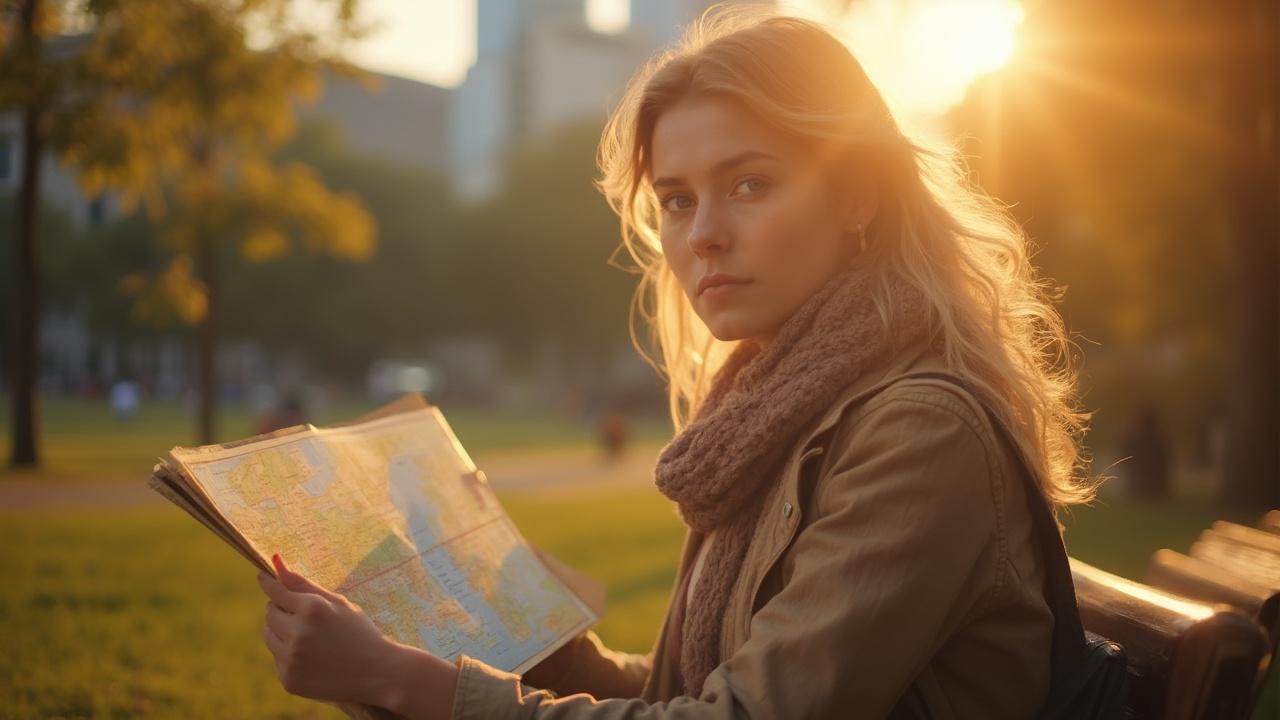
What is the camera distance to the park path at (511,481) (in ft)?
39.7

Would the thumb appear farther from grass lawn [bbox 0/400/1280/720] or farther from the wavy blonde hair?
grass lawn [bbox 0/400/1280/720]

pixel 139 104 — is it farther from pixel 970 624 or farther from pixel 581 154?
pixel 581 154

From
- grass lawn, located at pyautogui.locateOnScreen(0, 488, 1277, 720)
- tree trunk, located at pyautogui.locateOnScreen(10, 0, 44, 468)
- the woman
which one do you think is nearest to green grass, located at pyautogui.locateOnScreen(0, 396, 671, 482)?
tree trunk, located at pyautogui.locateOnScreen(10, 0, 44, 468)

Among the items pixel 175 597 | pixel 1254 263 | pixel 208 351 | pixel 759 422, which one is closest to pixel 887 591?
pixel 759 422

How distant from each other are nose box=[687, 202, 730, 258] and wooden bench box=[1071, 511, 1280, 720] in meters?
1.00

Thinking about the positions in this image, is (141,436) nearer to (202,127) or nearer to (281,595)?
(202,127)

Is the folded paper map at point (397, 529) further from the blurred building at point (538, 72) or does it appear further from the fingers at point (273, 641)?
the blurred building at point (538, 72)

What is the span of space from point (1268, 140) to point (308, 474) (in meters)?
12.5

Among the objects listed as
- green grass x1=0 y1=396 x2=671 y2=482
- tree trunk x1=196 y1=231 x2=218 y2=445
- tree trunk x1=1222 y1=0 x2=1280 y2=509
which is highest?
tree trunk x1=1222 y1=0 x2=1280 y2=509

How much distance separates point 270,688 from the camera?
481 cm

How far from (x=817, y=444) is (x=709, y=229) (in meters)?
0.48

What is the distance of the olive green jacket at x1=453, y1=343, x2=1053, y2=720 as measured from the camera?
1571 mm

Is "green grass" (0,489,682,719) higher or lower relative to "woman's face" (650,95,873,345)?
lower

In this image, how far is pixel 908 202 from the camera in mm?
2143
